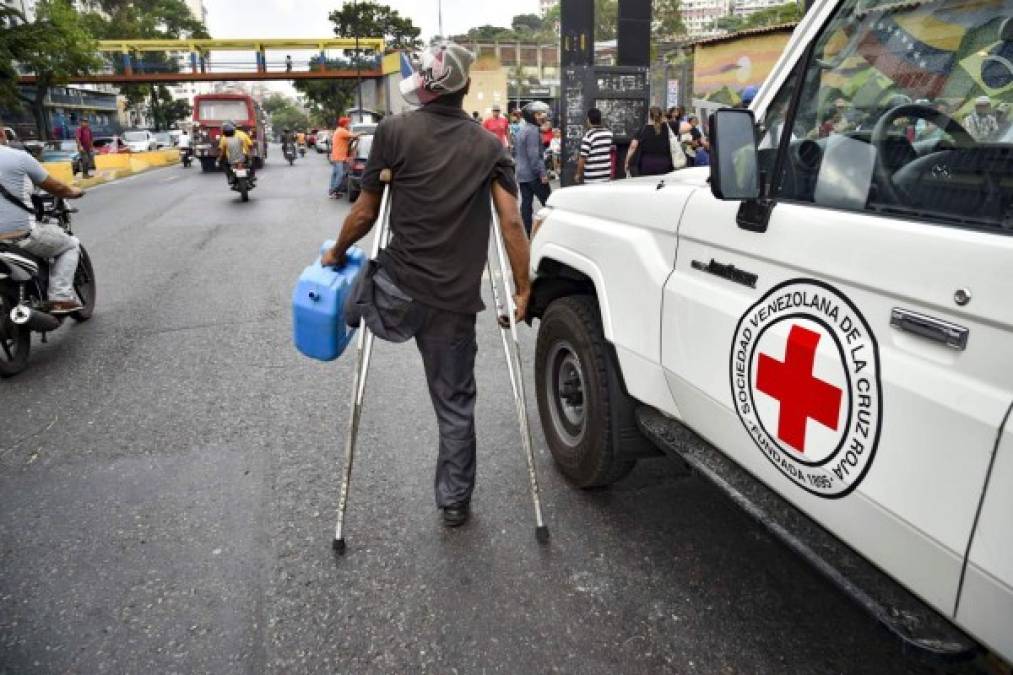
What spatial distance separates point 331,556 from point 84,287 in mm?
4793

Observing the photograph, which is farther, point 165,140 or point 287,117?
point 287,117

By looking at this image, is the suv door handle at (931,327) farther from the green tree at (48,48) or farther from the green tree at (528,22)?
the green tree at (528,22)

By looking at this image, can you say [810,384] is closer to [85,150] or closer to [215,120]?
[215,120]

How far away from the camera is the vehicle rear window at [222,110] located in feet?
88.7

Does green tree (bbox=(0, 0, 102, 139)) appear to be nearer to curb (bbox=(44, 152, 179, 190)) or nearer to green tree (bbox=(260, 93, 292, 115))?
curb (bbox=(44, 152, 179, 190))

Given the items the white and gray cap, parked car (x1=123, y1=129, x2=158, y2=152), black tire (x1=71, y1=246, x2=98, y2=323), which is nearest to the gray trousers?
the white and gray cap

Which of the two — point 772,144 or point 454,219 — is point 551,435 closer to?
point 454,219

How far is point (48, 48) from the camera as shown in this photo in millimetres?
28562

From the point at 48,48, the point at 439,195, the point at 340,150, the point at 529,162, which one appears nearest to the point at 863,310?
the point at 439,195

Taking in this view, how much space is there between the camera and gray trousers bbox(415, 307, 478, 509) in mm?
2992

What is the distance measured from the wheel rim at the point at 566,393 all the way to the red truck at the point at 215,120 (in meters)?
25.1

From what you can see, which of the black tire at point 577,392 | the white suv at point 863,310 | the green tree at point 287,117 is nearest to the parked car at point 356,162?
the black tire at point 577,392

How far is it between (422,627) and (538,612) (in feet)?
1.37

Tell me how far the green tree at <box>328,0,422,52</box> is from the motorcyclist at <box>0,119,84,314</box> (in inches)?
2945
